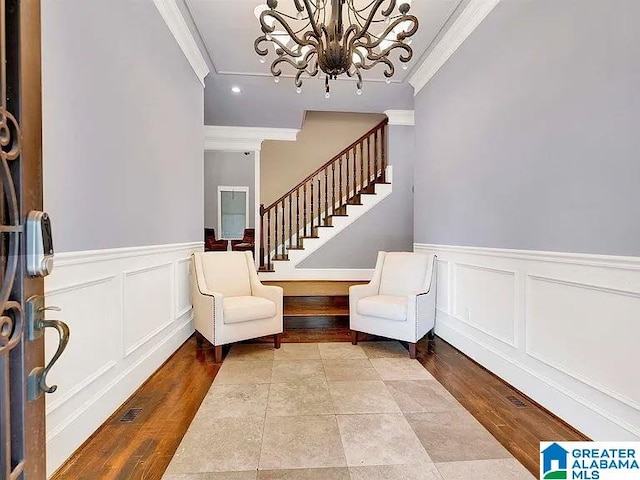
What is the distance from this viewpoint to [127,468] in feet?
5.43

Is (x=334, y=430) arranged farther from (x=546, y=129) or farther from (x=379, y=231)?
(x=379, y=231)

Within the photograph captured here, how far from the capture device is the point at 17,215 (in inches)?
28.9

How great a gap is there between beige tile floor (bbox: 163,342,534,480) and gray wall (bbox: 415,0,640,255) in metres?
1.24

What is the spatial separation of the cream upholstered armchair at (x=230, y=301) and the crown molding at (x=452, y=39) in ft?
9.39

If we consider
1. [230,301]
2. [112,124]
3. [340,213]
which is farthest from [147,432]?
[340,213]

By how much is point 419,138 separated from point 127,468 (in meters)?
4.10

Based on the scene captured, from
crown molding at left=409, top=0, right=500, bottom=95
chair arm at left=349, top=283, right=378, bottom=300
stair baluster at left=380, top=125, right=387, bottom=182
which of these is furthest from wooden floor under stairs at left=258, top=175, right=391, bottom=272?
chair arm at left=349, top=283, right=378, bottom=300

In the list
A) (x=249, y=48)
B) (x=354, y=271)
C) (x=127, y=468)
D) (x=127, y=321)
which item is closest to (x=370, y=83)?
(x=249, y=48)

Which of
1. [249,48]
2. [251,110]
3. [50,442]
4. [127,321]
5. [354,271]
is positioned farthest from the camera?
[354,271]

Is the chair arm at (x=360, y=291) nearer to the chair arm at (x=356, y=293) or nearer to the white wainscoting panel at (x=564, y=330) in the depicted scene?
the chair arm at (x=356, y=293)

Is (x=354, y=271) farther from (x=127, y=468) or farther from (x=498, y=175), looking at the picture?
(x=127, y=468)

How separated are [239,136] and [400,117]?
282 cm

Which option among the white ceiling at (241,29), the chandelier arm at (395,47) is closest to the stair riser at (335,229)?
the white ceiling at (241,29)

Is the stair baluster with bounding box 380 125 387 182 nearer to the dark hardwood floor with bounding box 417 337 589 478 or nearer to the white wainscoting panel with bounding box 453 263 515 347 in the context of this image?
the white wainscoting panel with bounding box 453 263 515 347
